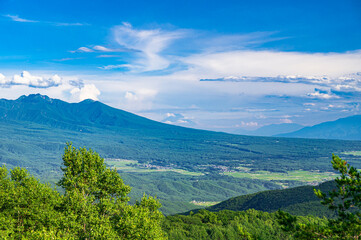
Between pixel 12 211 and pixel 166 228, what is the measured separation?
100266mm

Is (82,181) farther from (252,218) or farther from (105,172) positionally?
(252,218)

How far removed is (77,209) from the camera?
38.5m

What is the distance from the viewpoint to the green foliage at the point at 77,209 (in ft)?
120

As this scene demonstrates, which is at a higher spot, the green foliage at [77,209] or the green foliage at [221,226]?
the green foliage at [77,209]

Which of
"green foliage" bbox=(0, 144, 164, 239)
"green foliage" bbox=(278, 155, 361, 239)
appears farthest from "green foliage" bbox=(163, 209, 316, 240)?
"green foliage" bbox=(278, 155, 361, 239)

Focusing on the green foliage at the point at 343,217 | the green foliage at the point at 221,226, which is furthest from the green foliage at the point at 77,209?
the green foliage at the point at 221,226

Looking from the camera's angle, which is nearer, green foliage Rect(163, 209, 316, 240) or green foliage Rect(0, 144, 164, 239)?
green foliage Rect(0, 144, 164, 239)

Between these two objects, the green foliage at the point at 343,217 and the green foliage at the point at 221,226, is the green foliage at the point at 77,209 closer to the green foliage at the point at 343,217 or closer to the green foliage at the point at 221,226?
the green foliage at the point at 343,217

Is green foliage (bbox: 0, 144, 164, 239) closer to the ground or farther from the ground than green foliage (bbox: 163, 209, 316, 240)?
farther from the ground

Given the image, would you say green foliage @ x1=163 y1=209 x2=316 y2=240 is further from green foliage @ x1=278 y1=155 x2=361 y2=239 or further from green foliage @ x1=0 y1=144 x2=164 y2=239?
green foliage @ x1=278 y1=155 x2=361 y2=239

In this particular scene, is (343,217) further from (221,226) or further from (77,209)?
(221,226)

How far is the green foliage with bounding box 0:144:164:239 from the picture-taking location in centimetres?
3647

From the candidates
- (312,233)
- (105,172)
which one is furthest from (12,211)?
(312,233)

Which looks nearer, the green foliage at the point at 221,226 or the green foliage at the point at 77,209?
the green foliage at the point at 77,209
